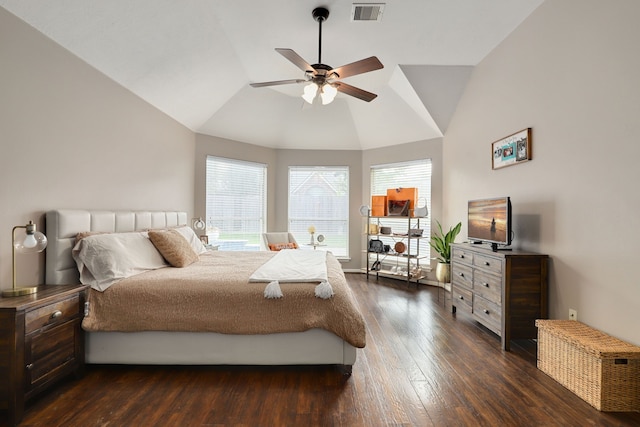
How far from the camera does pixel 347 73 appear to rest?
2.81 metres

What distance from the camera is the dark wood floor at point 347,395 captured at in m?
1.78

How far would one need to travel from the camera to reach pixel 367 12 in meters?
2.93

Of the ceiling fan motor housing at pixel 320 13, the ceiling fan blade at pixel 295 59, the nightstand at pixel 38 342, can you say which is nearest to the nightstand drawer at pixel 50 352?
the nightstand at pixel 38 342

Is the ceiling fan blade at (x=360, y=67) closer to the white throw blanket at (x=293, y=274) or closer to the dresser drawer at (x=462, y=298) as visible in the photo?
the white throw blanket at (x=293, y=274)

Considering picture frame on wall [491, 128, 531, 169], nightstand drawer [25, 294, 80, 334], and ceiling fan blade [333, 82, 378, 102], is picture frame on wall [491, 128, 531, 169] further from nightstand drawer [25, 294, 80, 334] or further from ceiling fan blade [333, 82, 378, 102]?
nightstand drawer [25, 294, 80, 334]

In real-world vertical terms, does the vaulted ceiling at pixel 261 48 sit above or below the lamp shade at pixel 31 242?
above

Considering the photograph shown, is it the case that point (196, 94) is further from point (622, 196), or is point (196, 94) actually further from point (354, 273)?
point (622, 196)

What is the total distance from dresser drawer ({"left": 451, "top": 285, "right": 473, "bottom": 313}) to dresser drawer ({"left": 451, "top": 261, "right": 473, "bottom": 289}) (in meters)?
0.06

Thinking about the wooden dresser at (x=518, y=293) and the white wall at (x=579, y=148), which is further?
the wooden dresser at (x=518, y=293)

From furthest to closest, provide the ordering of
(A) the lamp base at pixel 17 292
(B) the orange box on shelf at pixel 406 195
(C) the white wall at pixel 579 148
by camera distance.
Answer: (B) the orange box on shelf at pixel 406 195, (C) the white wall at pixel 579 148, (A) the lamp base at pixel 17 292

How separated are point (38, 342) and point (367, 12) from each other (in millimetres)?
3550

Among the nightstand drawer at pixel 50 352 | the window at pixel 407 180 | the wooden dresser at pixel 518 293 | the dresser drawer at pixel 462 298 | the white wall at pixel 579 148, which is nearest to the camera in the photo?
the nightstand drawer at pixel 50 352

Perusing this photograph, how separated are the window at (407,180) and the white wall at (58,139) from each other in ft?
12.4

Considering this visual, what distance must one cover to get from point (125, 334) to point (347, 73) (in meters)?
2.76
